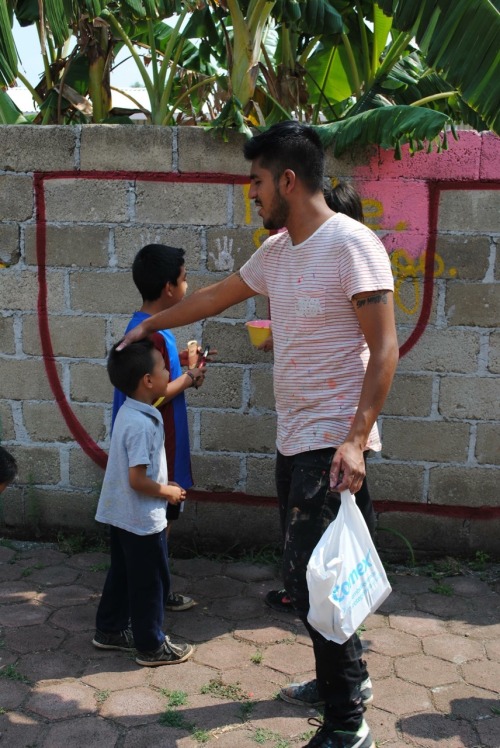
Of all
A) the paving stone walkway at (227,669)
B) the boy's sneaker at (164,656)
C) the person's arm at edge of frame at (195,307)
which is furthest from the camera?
the boy's sneaker at (164,656)

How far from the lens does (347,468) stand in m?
2.29

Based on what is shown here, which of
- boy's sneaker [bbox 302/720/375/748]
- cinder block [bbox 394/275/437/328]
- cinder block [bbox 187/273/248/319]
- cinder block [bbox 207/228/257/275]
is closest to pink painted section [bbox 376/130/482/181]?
cinder block [bbox 394/275/437/328]

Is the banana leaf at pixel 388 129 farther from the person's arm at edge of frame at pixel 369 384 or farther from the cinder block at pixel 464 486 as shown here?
the cinder block at pixel 464 486

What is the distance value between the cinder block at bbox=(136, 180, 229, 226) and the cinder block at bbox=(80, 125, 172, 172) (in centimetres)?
10

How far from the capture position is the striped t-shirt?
2.38 m

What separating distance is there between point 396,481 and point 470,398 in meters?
0.54

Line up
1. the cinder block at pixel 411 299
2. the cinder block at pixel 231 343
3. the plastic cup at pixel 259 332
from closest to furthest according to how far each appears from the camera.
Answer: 1. the plastic cup at pixel 259 332
2. the cinder block at pixel 411 299
3. the cinder block at pixel 231 343

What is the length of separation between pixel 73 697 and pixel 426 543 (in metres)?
1.94

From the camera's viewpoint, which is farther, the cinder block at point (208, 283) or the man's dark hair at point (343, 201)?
the cinder block at point (208, 283)

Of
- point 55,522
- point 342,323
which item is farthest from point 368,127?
point 55,522

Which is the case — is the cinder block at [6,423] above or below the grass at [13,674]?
above

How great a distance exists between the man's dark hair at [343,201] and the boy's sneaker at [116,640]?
1845 mm

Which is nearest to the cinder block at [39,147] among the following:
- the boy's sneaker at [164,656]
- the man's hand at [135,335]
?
the man's hand at [135,335]

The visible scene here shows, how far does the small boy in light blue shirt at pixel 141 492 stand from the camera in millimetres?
2926
